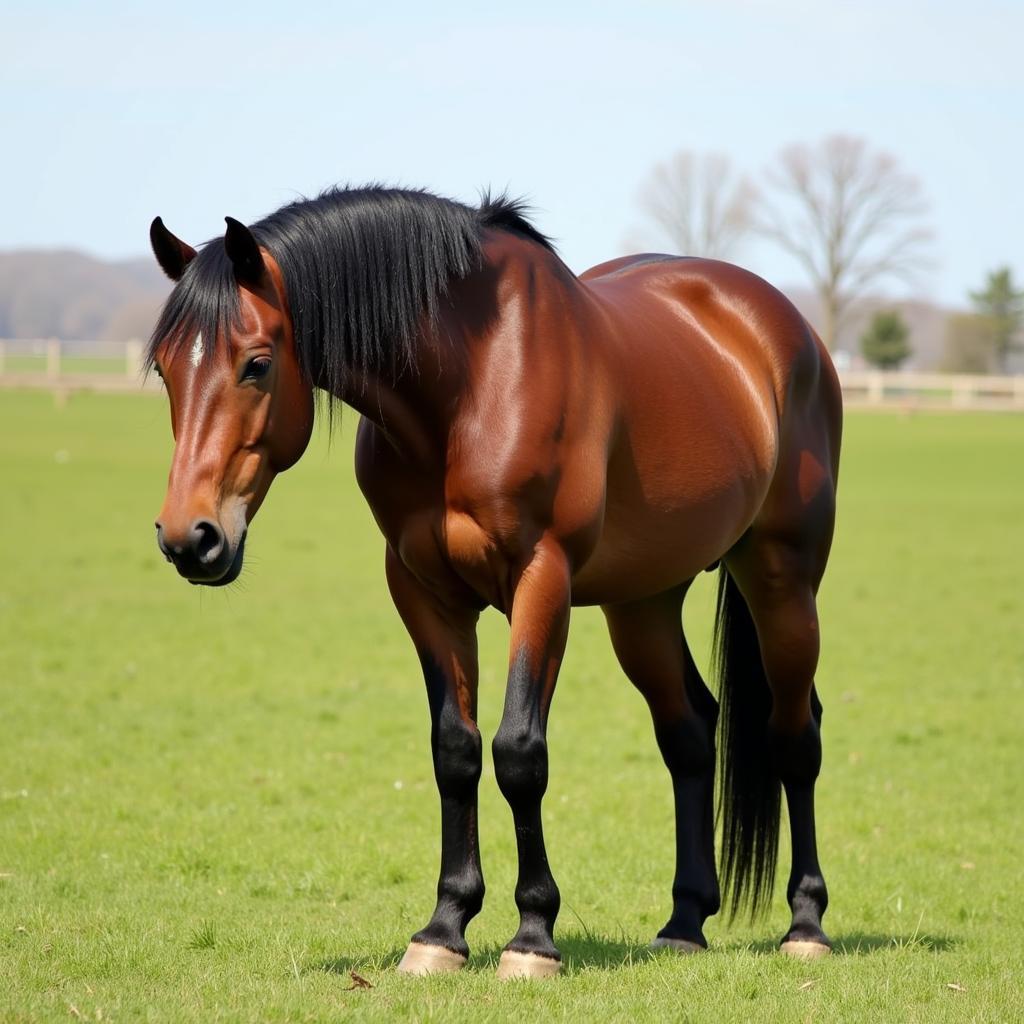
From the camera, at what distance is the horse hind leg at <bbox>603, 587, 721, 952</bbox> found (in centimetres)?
556

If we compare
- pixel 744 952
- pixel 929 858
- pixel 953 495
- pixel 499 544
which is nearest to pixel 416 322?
pixel 499 544

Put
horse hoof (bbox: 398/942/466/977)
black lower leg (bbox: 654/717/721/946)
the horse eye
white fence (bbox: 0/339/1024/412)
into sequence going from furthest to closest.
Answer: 1. white fence (bbox: 0/339/1024/412)
2. black lower leg (bbox: 654/717/721/946)
3. horse hoof (bbox: 398/942/466/977)
4. the horse eye

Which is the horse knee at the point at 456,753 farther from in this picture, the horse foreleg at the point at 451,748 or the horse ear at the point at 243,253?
the horse ear at the point at 243,253

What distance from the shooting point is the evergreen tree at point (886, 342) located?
79.1m

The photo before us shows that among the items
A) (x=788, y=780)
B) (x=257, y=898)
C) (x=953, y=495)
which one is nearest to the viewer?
(x=788, y=780)

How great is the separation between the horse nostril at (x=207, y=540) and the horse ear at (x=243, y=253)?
0.68 metres

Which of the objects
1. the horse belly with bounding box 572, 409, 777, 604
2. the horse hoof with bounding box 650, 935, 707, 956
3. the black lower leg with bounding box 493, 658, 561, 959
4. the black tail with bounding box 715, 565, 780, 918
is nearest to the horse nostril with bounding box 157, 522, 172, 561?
the black lower leg with bounding box 493, 658, 561, 959

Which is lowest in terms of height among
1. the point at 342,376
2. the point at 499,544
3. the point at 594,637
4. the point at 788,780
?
the point at 594,637

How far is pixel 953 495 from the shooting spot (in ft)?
99.5

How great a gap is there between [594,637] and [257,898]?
9481 millimetres

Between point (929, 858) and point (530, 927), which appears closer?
point (530, 927)

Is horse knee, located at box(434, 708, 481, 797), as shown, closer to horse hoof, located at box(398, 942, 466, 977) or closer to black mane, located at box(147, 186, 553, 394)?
horse hoof, located at box(398, 942, 466, 977)

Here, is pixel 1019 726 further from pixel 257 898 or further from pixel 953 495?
pixel 953 495

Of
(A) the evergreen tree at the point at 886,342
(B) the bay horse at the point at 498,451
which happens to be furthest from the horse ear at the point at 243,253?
(A) the evergreen tree at the point at 886,342
